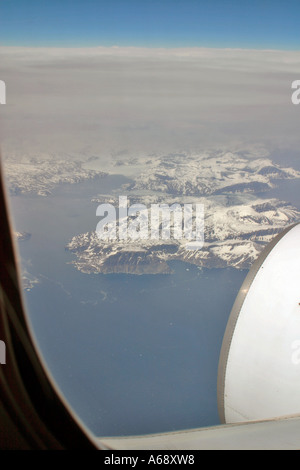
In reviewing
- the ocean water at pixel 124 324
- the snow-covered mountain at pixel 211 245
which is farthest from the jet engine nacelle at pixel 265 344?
the snow-covered mountain at pixel 211 245

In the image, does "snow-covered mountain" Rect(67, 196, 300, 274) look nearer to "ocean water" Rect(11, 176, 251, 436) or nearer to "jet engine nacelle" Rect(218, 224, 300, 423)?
"ocean water" Rect(11, 176, 251, 436)

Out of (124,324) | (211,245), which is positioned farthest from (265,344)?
(211,245)

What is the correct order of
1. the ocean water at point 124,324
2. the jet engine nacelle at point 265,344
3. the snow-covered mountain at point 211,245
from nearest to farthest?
the jet engine nacelle at point 265,344 < the ocean water at point 124,324 < the snow-covered mountain at point 211,245

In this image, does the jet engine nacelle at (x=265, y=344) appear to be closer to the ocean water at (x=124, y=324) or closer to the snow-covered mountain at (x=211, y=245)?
the ocean water at (x=124, y=324)

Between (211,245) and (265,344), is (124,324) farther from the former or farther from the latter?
(265,344)

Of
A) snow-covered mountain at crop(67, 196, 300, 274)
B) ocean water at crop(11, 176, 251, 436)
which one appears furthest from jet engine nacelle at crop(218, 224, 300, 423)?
snow-covered mountain at crop(67, 196, 300, 274)
